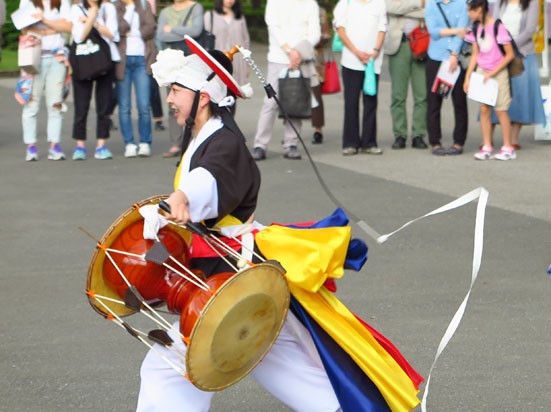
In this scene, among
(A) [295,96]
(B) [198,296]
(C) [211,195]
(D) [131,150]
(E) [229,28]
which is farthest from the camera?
(D) [131,150]

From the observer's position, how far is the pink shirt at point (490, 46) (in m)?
9.68

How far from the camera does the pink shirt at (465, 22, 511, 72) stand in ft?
31.8

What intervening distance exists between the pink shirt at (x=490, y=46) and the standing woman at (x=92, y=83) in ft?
12.7

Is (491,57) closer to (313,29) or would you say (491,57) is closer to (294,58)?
(313,29)

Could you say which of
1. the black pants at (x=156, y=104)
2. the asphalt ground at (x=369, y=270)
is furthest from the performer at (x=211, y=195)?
the black pants at (x=156, y=104)

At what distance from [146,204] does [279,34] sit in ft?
22.5

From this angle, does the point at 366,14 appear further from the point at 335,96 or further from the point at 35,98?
the point at 335,96

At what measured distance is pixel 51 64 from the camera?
1023 cm

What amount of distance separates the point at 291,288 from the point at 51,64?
7.53 meters

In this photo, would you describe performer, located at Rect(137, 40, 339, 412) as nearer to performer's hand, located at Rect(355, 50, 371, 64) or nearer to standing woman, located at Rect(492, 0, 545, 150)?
performer's hand, located at Rect(355, 50, 371, 64)

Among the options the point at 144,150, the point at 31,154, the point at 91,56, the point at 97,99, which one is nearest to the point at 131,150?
the point at 144,150

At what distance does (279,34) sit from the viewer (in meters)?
10.1

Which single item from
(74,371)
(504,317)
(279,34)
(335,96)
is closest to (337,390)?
(74,371)

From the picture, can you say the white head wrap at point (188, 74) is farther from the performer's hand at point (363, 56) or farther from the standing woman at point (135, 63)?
the standing woman at point (135, 63)
